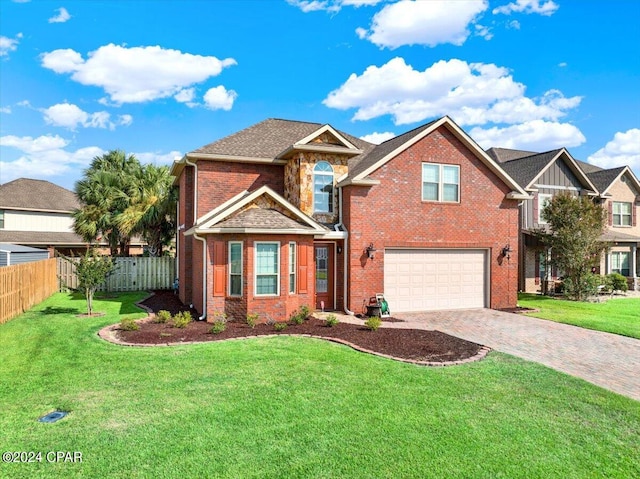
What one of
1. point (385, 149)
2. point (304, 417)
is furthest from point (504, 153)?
point (304, 417)

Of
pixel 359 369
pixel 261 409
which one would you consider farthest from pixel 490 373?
pixel 261 409

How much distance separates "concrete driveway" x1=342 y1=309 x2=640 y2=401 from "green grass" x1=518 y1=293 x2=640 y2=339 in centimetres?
76

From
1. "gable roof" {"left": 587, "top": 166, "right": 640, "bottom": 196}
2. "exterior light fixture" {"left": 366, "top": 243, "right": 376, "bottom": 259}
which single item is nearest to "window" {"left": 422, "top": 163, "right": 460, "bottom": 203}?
"exterior light fixture" {"left": 366, "top": 243, "right": 376, "bottom": 259}

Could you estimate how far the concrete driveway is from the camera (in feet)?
27.8

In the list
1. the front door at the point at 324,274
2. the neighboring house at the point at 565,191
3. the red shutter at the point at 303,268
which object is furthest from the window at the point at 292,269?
the neighboring house at the point at 565,191

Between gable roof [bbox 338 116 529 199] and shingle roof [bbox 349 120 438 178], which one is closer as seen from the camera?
gable roof [bbox 338 116 529 199]

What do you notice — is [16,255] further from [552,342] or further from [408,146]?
[552,342]

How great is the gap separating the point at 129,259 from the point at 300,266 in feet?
44.1

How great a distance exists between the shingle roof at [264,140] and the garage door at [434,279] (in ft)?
18.9

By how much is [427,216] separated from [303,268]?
5.55 m

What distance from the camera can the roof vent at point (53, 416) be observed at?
19.5ft

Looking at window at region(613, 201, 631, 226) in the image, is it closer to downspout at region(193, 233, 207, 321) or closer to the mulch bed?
the mulch bed

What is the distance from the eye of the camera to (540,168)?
78.1 feet

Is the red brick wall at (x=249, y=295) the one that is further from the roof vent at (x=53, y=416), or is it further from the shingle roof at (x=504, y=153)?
the shingle roof at (x=504, y=153)
